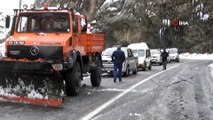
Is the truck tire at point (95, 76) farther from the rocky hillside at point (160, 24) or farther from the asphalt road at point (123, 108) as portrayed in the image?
the rocky hillside at point (160, 24)

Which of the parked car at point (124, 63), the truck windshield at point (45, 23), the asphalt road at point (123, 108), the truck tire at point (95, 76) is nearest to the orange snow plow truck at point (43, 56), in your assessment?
the truck windshield at point (45, 23)

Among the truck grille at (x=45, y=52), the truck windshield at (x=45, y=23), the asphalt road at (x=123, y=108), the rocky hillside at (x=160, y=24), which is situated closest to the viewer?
the asphalt road at (x=123, y=108)

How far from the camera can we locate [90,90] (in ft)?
50.4

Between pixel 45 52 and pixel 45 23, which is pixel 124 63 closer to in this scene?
pixel 45 23

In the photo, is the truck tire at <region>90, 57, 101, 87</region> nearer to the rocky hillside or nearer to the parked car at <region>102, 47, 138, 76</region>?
the parked car at <region>102, 47, 138, 76</region>

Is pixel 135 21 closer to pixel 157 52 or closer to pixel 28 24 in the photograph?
pixel 157 52

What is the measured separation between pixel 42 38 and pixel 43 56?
64 centimetres

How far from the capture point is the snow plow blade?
11.3 metres

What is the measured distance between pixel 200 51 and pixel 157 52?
30.5 metres

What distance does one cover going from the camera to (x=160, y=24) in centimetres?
7375

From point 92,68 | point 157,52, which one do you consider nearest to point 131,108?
point 92,68

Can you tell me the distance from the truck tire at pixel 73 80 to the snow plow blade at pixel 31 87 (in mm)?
1203

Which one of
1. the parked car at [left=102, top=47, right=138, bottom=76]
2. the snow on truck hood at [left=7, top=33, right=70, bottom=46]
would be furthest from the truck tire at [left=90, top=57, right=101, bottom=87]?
the parked car at [left=102, top=47, right=138, bottom=76]

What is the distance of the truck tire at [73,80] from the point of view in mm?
12875
